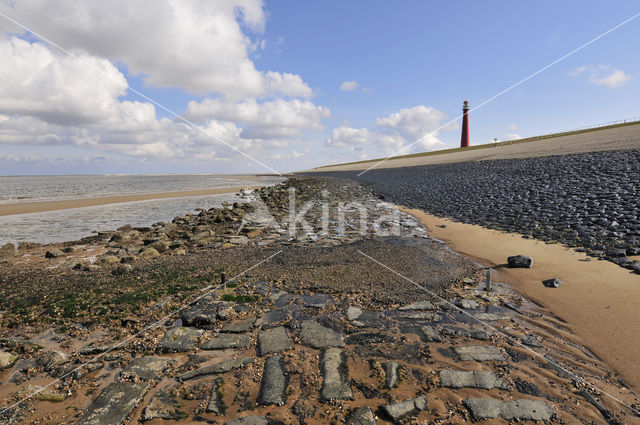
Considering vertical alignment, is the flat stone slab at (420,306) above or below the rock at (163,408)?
above

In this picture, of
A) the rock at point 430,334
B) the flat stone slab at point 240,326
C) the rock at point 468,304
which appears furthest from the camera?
the rock at point 468,304

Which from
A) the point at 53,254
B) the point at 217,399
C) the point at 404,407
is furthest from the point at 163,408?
the point at 53,254

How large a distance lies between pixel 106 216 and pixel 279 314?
82.6 ft

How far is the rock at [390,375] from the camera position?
471 cm

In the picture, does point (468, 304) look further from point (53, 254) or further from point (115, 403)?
point (53, 254)

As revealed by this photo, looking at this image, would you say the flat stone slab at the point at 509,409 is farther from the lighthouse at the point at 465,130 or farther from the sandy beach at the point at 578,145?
the lighthouse at the point at 465,130

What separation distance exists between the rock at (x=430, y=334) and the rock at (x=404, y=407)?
176 cm

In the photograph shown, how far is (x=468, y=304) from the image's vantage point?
745 centimetres

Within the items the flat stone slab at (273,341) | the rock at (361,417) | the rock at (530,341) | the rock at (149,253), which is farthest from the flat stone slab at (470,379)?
the rock at (149,253)

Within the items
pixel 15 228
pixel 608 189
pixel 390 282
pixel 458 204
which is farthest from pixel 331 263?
pixel 15 228

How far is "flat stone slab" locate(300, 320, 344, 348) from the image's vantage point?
593cm

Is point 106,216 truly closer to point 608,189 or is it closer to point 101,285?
point 101,285

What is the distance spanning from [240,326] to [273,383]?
2204mm

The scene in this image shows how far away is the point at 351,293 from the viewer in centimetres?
833
